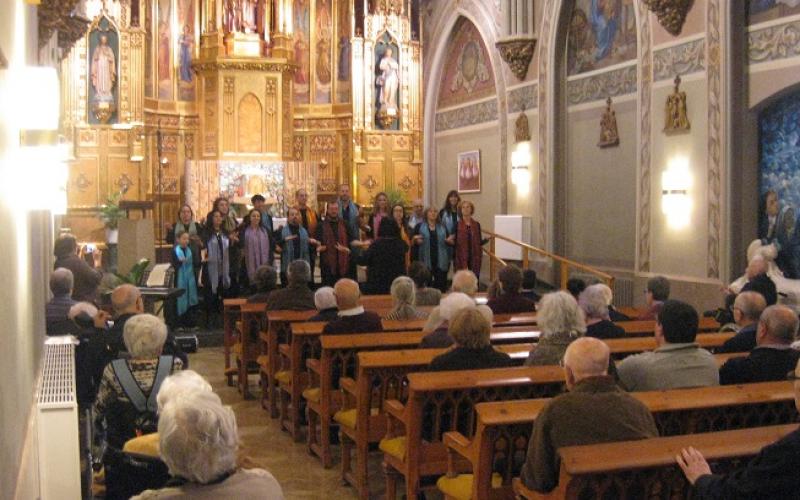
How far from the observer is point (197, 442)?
9.00 ft

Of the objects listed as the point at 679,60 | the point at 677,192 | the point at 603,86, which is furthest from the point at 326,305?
the point at 603,86

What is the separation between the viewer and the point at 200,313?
43.6 feet

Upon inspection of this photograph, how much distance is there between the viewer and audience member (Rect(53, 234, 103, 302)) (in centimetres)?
848

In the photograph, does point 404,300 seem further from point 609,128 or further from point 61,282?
point 609,128

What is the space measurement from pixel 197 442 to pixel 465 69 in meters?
17.2

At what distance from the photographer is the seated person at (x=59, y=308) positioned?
22.7ft

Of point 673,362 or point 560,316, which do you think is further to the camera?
point 560,316

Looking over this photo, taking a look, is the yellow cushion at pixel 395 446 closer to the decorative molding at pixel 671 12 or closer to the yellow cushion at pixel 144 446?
the yellow cushion at pixel 144 446

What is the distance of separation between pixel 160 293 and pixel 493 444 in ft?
18.2

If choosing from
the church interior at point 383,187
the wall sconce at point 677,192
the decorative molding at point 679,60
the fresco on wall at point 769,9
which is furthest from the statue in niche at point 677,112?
the fresco on wall at point 769,9

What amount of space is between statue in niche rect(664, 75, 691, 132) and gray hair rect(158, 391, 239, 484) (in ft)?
33.3

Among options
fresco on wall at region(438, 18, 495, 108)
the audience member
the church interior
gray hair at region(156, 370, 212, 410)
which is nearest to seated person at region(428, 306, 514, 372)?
the church interior

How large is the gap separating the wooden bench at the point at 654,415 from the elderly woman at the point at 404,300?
291 cm

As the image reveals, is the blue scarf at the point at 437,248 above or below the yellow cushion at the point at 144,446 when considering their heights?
above
